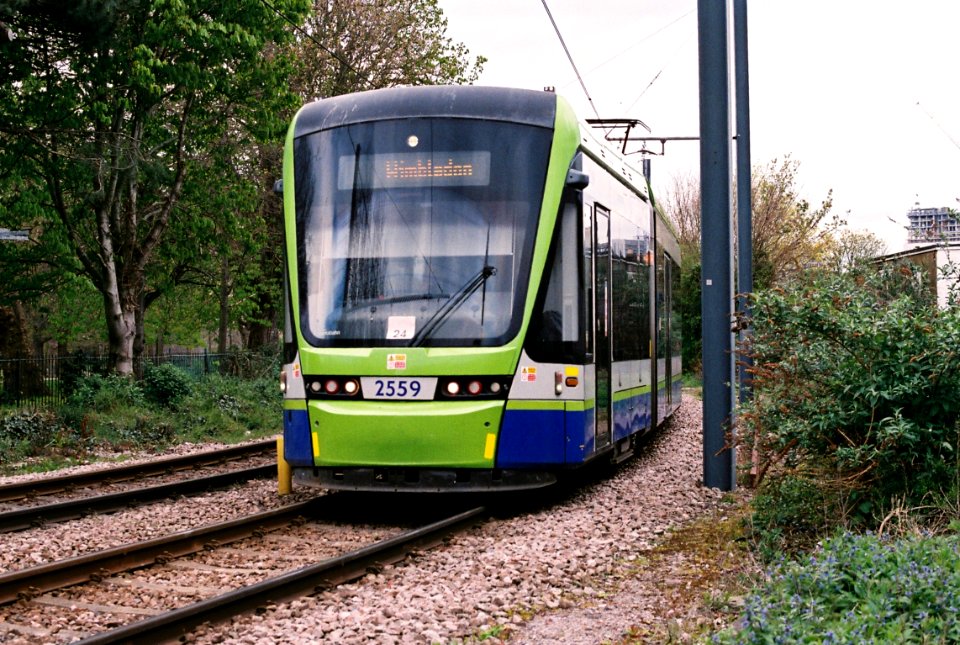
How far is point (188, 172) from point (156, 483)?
14.6 metres

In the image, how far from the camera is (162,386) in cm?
2244

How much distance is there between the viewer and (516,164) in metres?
9.73

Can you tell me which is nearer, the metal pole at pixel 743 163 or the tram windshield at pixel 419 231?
the tram windshield at pixel 419 231

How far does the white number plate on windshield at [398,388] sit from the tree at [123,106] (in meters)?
10.1

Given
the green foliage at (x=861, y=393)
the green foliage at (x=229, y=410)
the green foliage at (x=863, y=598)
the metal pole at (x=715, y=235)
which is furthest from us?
the green foliage at (x=229, y=410)

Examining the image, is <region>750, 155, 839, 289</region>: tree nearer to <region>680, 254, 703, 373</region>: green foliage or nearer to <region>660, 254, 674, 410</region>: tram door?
<region>680, 254, 703, 373</region>: green foliage

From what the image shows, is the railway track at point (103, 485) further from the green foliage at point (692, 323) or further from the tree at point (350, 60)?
the green foliage at point (692, 323)

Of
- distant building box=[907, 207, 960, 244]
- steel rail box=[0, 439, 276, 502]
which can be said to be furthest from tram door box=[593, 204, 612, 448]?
steel rail box=[0, 439, 276, 502]

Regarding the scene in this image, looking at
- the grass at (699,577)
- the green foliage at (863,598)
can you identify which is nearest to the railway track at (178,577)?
the grass at (699,577)

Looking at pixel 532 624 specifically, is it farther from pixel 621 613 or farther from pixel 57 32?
pixel 57 32

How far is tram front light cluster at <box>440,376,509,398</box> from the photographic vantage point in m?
9.36

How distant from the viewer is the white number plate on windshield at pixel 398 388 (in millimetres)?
9359

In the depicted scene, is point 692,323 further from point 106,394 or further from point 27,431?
point 27,431

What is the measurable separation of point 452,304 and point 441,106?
1.77 metres
